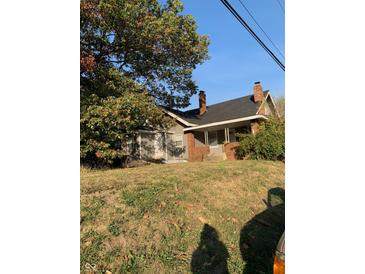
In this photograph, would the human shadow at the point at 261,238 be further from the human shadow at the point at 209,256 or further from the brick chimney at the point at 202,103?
the brick chimney at the point at 202,103

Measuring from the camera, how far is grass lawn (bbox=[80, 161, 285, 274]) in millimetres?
3914

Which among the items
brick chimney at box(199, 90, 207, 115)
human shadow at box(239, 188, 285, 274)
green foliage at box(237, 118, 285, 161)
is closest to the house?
brick chimney at box(199, 90, 207, 115)

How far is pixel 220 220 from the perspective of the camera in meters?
5.59

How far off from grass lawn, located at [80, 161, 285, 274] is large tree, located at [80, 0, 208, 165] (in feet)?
16.4

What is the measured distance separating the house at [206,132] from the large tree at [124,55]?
400cm

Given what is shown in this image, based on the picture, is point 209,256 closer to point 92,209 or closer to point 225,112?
point 92,209

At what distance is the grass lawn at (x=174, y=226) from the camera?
3.91m

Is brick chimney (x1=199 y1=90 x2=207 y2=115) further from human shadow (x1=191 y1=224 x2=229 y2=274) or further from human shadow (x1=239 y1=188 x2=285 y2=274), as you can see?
human shadow (x1=191 y1=224 x2=229 y2=274)

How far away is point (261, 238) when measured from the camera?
523 cm

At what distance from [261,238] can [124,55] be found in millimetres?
11245

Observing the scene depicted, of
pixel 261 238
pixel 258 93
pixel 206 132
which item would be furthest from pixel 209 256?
pixel 206 132

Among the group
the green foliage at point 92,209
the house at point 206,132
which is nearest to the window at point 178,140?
the house at point 206,132
